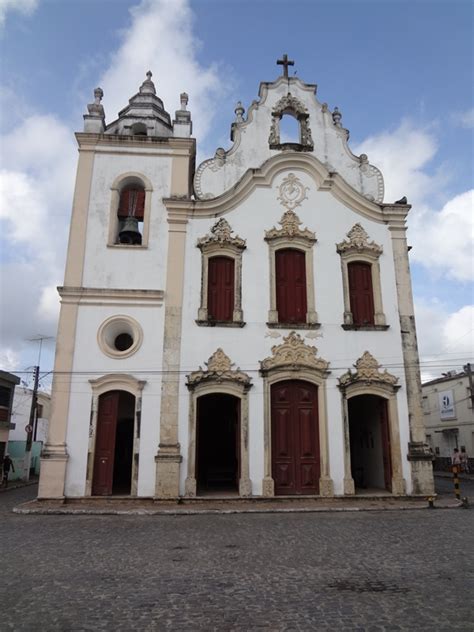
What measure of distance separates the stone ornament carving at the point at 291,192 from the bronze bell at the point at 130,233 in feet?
15.5

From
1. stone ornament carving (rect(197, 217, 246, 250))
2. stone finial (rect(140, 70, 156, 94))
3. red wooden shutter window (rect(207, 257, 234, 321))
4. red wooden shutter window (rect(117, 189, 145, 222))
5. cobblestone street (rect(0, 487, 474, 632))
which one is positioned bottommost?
cobblestone street (rect(0, 487, 474, 632))

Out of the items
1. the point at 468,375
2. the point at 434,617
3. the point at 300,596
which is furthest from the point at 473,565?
the point at 468,375

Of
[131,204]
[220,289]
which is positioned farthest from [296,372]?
[131,204]

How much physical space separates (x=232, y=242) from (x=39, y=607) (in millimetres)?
11467

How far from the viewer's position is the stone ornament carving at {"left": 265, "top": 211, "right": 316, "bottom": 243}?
50.4ft

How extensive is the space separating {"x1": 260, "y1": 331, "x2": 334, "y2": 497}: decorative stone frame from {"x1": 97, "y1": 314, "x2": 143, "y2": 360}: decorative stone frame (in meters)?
3.72

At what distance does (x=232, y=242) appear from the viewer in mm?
15172

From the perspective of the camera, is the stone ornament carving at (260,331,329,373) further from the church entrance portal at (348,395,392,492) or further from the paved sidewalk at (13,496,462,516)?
the paved sidewalk at (13,496,462,516)

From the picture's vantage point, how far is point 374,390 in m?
14.4

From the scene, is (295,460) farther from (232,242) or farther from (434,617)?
(434,617)

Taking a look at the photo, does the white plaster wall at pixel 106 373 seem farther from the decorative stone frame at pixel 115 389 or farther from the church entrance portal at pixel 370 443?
the church entrance portal at pixel 370 443

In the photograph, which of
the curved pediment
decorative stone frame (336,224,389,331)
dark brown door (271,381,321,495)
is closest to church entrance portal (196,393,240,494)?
dark brown door (271,381,321,495)

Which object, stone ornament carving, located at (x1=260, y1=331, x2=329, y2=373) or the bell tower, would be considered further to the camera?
stone ornament carving, located at (x1=260, y1=331, x2=329, y2=373)

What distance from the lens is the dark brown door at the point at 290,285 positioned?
49.3 feet
